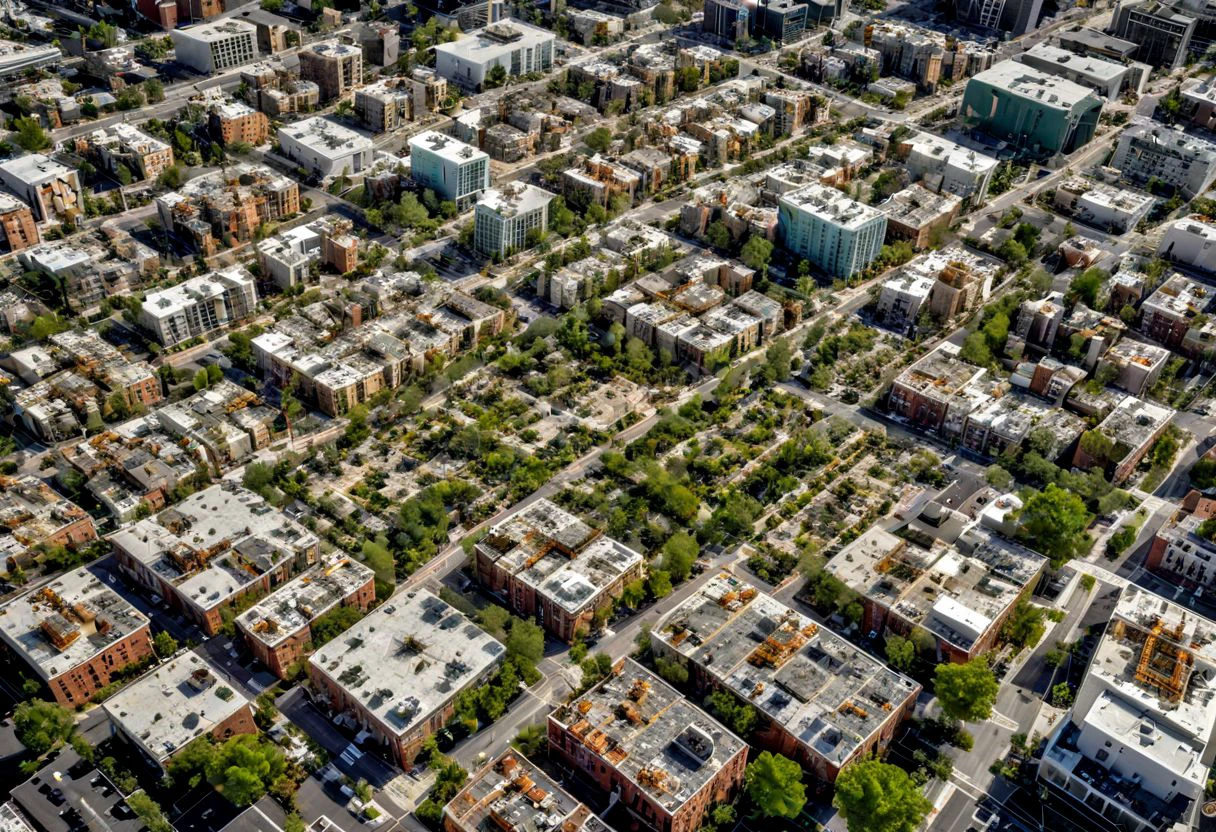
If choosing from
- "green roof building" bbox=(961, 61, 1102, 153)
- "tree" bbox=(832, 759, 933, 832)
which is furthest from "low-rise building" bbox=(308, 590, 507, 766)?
"green roof building" bbox=(961, 61, 1102, 153)

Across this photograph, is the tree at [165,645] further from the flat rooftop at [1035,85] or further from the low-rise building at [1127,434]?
the flat rooftop at [1035,85]

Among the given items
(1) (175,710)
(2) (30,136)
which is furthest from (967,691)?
(2) (30,136)

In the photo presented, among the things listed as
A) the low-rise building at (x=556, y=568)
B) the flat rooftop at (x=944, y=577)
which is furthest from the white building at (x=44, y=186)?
the flat rooftop at (x=944, y=577)

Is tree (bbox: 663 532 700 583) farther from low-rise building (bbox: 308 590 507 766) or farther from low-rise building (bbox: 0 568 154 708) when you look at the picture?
low-rise building (bbox: 0 568 154 708)

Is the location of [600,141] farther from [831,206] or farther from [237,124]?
[237,124]

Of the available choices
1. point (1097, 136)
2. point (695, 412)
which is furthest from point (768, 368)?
point (1097, 136)

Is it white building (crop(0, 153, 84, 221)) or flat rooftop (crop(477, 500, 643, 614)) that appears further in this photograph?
white building (crop(0, 153, 84, 221))
